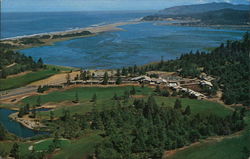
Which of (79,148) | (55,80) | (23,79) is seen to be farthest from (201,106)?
(23,79)

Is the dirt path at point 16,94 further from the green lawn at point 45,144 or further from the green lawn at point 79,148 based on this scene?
the green lawn at point 79,148

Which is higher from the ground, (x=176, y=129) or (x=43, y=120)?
(x=176, y=129)

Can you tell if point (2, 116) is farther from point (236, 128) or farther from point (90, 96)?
point (236, 128)

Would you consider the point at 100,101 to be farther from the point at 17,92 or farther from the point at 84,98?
the point at 17,92

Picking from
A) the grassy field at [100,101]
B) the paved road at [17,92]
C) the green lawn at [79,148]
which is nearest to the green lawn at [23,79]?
the paved road at [17,92]

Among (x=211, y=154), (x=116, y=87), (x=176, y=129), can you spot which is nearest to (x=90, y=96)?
(x=116, y=87)
